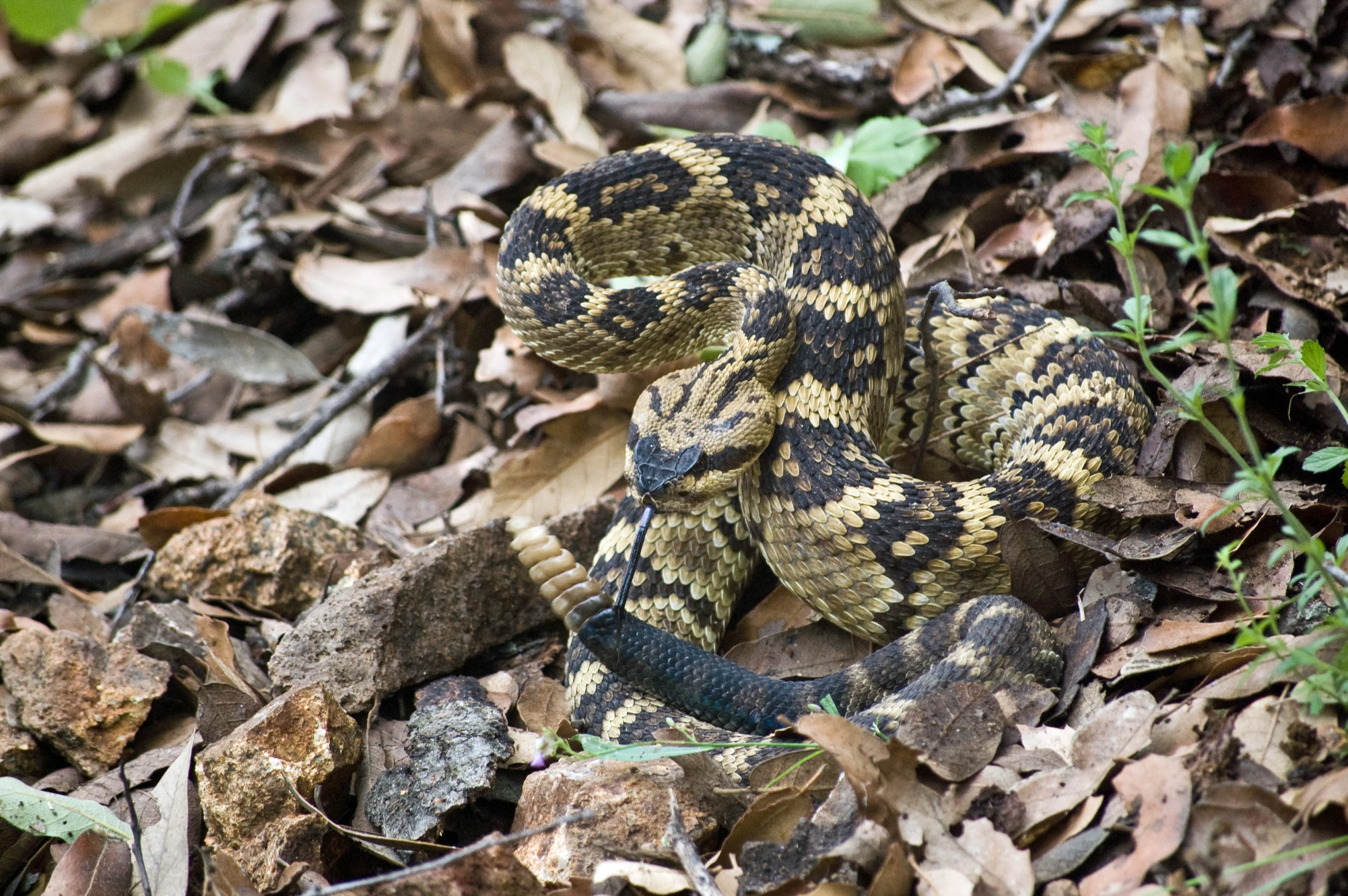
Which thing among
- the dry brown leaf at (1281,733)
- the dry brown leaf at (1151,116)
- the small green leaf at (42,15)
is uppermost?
the dry brown leaf at (1151,116)

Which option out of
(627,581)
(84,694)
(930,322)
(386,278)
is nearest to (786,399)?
(930,322)

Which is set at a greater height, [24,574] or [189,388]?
[189,388]

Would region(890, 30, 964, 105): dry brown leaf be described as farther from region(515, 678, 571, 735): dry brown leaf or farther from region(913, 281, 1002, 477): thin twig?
region(515, 678, 571, 735): dry brown leaf

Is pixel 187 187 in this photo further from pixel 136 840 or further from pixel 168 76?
pixel 136 840

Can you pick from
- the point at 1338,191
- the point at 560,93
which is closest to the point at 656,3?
the point at 560,93

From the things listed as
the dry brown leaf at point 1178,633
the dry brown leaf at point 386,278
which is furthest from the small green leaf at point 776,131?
the dry brown leaf at point 1178,633

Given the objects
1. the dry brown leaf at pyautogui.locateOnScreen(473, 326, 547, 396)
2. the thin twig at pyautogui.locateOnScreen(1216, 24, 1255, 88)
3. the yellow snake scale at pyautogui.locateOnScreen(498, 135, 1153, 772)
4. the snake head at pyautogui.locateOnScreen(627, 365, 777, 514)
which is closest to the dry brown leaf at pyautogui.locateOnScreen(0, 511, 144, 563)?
the dry brown leaf at pyautogui.locateOnScreen(473, 326, 547, 396)

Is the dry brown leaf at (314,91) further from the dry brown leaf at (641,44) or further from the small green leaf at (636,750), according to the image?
the small green leaf at (636,750)
